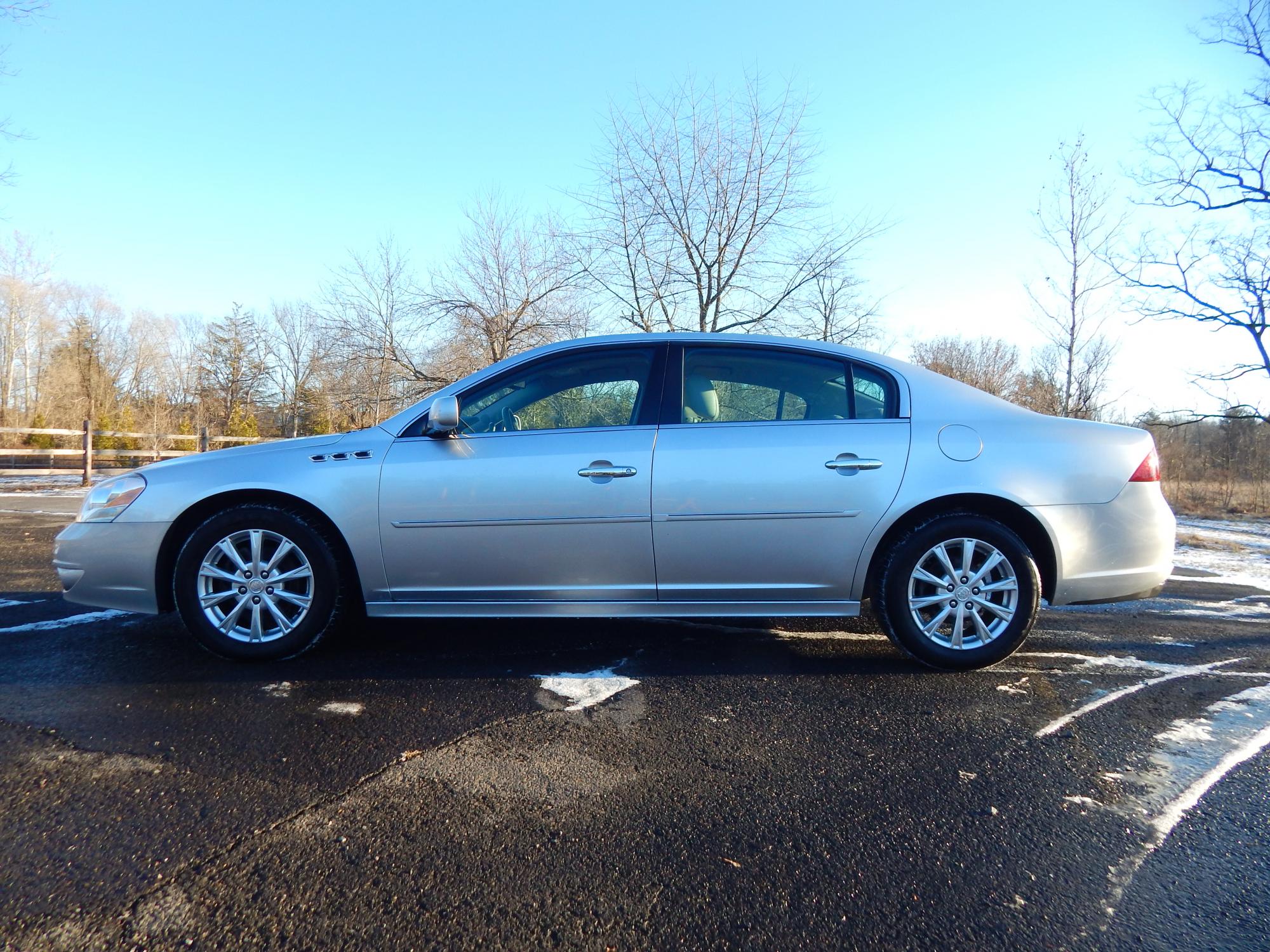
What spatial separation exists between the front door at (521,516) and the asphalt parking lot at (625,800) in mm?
389

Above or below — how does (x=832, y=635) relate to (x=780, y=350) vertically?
below

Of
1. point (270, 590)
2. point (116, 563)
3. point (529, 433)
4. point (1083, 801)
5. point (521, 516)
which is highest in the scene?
point (529, 433)

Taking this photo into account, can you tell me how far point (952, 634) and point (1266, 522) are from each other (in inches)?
628

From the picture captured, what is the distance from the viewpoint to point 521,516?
3.25 metres

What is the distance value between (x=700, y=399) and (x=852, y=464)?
790 millimetres

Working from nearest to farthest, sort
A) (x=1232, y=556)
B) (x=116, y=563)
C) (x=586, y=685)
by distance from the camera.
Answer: (x=586, y=685)
(x=116, y=563)
(x=1232, y=556)

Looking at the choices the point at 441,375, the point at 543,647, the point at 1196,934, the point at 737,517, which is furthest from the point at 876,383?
the point at 441,375

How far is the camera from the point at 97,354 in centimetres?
4006

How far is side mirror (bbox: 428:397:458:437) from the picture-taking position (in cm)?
328

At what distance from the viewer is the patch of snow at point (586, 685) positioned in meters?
2.88

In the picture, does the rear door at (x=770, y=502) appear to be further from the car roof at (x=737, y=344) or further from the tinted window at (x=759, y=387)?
the car roof at (x=737, y=344)

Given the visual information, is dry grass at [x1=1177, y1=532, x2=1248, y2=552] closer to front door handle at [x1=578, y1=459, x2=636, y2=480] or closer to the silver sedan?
the silver sedan

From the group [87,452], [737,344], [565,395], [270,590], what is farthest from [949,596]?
[87,452]

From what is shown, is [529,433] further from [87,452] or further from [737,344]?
[87,452]
